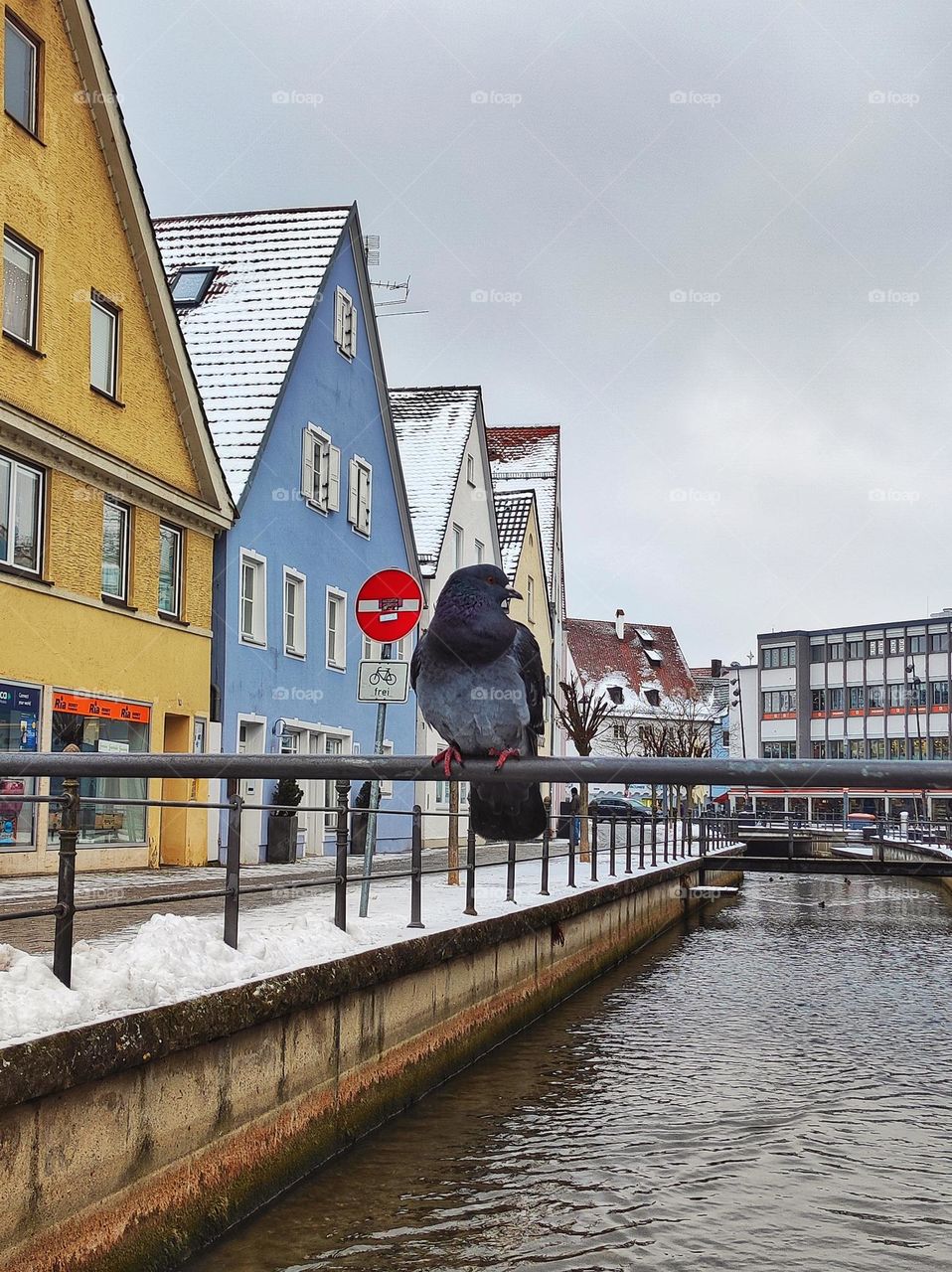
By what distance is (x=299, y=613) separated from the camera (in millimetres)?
26422

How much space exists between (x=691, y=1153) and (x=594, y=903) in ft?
26.1

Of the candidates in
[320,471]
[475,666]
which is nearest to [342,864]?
[475,666]

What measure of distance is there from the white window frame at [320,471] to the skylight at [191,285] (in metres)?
3.32

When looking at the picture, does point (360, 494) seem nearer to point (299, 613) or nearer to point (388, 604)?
point (299, 613)

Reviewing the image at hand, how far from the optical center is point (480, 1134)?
375 inches

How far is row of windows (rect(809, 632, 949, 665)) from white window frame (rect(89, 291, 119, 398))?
7769cm

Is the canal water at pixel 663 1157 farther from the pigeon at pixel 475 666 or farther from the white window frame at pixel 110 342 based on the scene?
the white window frame at pixel 110 342

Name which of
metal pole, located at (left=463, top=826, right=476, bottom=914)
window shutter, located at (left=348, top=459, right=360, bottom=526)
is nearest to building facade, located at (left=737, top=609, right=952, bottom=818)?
window shutter, located at (left=348, top=459, right=360, bottom=526)

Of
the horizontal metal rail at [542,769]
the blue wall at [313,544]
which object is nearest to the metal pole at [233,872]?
the horizontal metal rail at [542,769]

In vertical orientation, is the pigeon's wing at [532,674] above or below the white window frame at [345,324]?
below

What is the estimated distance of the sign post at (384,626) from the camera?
1190cm

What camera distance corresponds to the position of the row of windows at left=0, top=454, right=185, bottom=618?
663 inches

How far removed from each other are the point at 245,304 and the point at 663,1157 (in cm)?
2051

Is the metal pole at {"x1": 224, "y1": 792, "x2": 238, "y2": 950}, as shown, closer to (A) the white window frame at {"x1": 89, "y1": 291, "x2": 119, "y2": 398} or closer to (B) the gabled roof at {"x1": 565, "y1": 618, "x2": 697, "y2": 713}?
(A) the white window frame at {"x1": 89, "y1": 291, "x2": 119, "y2": 398}
